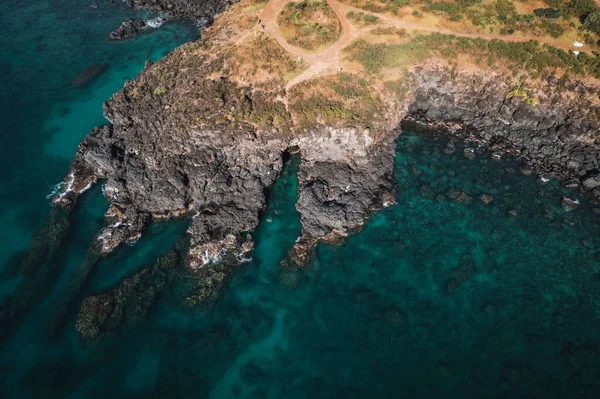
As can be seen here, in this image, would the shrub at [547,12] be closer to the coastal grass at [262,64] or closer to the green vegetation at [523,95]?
the green vegetation at [523,95]

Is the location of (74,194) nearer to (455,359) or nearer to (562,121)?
(455,359)

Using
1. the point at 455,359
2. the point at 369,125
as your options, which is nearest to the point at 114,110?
the point at 369,125

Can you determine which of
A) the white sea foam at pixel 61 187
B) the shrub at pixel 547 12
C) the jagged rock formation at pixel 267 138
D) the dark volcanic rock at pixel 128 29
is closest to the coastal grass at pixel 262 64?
the jagged rock formation at pixel 267 138

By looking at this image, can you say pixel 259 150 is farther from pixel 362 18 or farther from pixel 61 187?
pixel 362 18

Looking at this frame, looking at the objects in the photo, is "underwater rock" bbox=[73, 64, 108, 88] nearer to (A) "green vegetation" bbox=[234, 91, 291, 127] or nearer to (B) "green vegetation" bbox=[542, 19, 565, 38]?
(A) "green vegetation" bbox=[234, 91, 291, 127]

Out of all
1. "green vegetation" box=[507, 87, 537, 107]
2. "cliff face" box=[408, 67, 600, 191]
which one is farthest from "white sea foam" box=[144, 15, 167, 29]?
"green vegetation" box=[507, 87, 537, 107]
